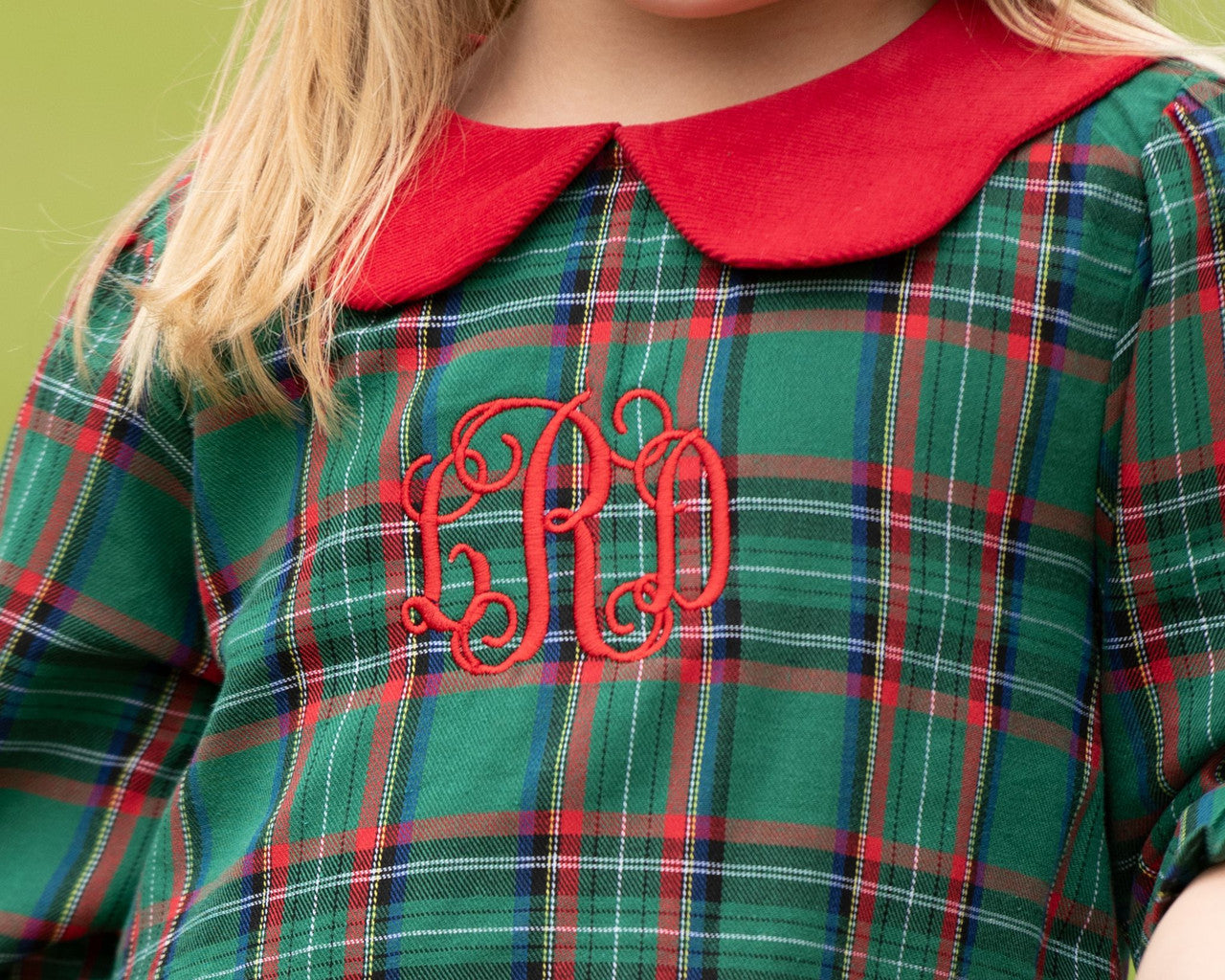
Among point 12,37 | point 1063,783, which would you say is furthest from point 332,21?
point 12,37

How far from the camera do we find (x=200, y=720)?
3.05ft

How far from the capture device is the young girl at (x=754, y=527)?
678 millimetres

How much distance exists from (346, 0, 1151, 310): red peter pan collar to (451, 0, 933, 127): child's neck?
0.02 m

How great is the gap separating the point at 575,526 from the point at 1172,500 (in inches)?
10.4

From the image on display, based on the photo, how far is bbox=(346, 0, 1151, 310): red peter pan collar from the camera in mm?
696

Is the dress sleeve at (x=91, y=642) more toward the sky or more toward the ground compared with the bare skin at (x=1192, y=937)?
more toward the sky

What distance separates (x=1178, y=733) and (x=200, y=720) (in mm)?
556

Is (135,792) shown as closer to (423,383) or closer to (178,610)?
(178,610)

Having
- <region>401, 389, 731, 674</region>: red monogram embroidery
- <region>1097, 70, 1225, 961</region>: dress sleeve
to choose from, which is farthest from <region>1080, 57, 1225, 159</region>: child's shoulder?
<region>401, 389, 731, 674</region>: red monogram embroidery

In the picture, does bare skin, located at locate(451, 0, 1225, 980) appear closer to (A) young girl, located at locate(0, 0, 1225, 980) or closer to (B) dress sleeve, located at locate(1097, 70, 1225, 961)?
(A) young girl, located at locate(0, 0, 1225, 980)

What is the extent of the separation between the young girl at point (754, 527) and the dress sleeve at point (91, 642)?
9 cm

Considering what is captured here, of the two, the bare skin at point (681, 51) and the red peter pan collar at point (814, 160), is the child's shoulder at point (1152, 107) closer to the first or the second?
the red peter pan collar at point (814, 160)

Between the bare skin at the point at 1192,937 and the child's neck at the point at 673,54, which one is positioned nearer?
the bare skin at the point at 1192,937

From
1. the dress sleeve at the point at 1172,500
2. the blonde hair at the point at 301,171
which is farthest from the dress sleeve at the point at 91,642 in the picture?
the dress sleeve at the point at 1172,500
